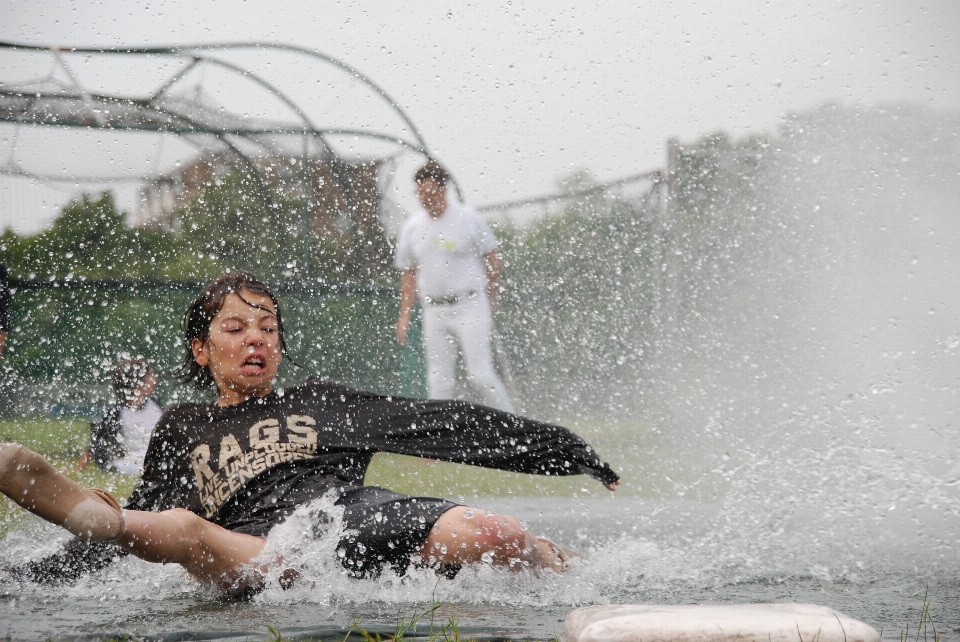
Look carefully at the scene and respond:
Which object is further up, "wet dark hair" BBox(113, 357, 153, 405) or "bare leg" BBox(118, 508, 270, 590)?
"wet dark hair" BBox(113, 357, 153, 405)

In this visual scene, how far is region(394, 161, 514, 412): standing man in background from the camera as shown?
5.42m

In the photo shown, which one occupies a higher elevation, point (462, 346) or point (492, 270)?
point (492, 270)

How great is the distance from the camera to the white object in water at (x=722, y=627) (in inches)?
60.5

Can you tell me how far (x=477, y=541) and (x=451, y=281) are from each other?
3.24 m

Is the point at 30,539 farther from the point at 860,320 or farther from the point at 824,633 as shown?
the point at 860,320

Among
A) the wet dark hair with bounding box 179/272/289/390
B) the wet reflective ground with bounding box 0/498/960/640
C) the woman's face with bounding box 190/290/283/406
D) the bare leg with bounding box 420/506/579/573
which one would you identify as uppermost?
the wet dark hair with bounding box 179/272/289/390

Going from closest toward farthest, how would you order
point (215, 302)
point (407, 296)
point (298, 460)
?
point (298, 460) → point (215, 302) → point (407, 296)

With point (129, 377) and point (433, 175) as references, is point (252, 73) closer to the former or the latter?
point (433, 175)

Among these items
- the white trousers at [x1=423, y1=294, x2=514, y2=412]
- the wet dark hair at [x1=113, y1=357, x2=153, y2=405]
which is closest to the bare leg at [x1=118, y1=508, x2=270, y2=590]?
the white trousers at [x1=423, y1=294, x2=514, y2=412]

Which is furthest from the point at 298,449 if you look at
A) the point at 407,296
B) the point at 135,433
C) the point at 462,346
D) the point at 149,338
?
the point at 149,338

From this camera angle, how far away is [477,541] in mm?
2320

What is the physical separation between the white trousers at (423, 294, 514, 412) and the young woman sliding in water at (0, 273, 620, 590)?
99.1 inches

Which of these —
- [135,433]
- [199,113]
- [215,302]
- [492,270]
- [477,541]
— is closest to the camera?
[477,541]

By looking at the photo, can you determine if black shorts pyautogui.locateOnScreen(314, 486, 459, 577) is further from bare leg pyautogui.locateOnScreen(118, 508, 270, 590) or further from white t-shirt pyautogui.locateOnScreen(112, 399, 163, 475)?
white t-shirt pyautogui.locateOnScreen(112, 399, 163, 475)
